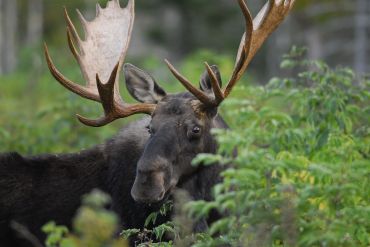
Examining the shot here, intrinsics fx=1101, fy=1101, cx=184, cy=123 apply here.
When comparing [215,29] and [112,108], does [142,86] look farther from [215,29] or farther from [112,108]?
[215,29]

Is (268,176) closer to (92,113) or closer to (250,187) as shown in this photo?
(250,187)

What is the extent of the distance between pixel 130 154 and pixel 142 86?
59cm

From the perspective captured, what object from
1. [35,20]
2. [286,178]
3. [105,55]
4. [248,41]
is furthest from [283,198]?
[35,20]

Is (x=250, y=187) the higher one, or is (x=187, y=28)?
(x=187, y=28)

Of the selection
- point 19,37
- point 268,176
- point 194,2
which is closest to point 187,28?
point 194,2

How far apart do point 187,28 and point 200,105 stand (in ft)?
91.6

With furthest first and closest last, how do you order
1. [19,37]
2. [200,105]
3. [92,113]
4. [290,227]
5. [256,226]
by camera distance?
[19,37] → [92,113] → [200,105] → [256,226] → [290,227]

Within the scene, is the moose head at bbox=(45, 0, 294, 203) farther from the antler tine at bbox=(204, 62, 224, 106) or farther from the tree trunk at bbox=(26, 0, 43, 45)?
the tree trunk at bbox=(26, 0, 43, 45)

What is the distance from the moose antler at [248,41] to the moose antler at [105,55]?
0.50 m

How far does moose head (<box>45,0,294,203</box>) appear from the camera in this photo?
779 cm

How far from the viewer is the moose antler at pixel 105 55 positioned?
Answer: 339 inches

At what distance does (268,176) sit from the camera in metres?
6.33

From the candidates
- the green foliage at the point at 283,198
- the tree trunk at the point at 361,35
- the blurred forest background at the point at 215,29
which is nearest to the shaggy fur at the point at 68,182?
the green foliage at the point at 283,198

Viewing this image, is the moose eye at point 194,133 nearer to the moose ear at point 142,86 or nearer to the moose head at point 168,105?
the moose head at point 168,105
